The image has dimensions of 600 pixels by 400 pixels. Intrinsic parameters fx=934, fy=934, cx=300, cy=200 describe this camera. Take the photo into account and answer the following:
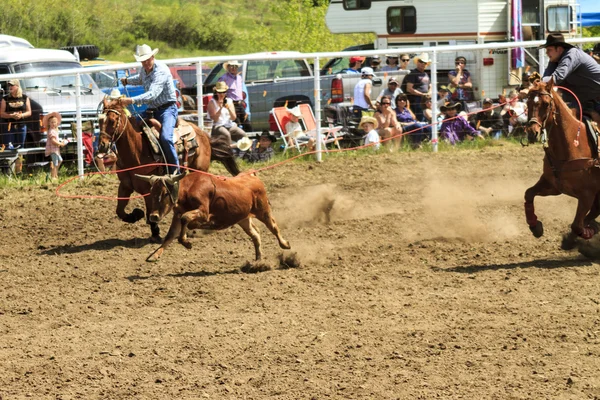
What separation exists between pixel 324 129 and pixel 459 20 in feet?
17.8

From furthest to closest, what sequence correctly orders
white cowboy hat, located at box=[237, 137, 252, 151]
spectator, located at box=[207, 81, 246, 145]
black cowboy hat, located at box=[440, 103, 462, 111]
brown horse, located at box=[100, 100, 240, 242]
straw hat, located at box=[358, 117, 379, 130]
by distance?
black cowboy hat, located at box=[440, 103, 462, 111], straw hat, located at box=[358, 117, 379, 130], spectator, located at box=[207, 81, 246, 145], white cowboy hat, located at box=[237, 137, 252, 151], brown horse, located at box=[100, 100, 240, 242]

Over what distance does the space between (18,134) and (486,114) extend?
782 cm

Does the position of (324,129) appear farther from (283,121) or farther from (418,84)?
(418,84)

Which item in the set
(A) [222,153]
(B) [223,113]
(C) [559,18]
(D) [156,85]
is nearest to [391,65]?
(B) [223,113]

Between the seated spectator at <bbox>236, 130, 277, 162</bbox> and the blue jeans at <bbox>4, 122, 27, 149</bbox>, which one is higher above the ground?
the blue jeans at <bbox>4, 122, 27, 149</bbox>

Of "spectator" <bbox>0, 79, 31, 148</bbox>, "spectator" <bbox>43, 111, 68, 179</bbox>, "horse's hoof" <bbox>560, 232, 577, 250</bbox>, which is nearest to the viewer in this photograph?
"horse's hoof" <bbox>560, 232, 577, 250</bbox>

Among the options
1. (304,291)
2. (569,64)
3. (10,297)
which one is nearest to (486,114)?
(569,64)

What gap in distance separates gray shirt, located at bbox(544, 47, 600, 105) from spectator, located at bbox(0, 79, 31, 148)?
791 cm

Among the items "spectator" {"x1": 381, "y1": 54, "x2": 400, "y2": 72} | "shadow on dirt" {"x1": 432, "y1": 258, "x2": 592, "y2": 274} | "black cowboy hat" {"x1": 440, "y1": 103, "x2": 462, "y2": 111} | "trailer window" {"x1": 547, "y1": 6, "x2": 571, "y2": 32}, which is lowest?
"shadow on dirt" {"x1": 432, "y1": 258, "x2": 592, "y2": 274}

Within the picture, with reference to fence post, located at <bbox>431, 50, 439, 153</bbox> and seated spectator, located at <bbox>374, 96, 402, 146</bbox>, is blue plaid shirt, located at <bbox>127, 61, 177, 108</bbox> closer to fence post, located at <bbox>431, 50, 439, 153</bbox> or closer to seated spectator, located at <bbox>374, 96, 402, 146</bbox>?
seated spectator, located at <bbox>374, 96, 402, 146</bbox>

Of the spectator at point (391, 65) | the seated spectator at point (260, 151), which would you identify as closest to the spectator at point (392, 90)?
the spectator at point (391, 65)

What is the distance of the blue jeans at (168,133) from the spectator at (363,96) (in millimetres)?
5367

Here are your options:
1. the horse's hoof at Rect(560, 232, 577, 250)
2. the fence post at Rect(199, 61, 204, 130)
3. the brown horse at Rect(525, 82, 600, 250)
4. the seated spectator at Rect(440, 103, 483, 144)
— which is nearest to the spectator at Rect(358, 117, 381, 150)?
the seated spectator at Rect(440, 103, 483, 144)

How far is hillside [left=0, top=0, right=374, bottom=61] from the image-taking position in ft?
96.5
